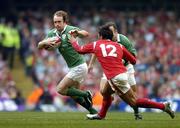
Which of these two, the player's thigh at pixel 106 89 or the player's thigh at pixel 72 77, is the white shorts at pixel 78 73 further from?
the player's thigh at pixel 106 89

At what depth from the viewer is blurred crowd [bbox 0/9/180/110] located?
30.5 m

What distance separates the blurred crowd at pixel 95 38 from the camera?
Answer: 99.9 ft

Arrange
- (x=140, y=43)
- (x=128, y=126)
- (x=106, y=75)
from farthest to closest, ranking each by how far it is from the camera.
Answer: (x=140, y=43) → (x=106, y=75) → (x=128, y=126)

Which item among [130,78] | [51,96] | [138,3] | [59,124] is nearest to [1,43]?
[51,96]

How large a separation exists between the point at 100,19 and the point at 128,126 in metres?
20.2

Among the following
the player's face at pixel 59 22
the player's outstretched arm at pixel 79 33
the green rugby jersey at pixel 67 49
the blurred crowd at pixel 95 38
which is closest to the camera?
the player's outstretched arm at pixel 79 33

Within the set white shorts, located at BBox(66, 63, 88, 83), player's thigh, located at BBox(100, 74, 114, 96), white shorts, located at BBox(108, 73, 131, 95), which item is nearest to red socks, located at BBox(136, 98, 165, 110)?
white shorts, located at BBox(108, 73, 131, 95)

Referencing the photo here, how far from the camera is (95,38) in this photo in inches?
1359

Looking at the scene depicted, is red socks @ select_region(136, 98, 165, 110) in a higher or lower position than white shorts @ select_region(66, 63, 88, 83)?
lower

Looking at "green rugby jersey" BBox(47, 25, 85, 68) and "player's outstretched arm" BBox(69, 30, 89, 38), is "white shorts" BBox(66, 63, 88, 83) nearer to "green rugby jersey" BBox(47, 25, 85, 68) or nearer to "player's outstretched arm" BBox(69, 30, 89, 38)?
"green rugby jersey" BBox(47, 25, 85, 68)

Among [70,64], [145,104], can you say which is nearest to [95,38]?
[70,64]

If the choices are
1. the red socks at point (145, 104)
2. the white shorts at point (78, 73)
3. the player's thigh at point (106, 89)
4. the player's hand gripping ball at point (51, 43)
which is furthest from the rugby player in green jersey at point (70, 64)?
the red socks at point (145, 104)

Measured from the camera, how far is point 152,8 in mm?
37438

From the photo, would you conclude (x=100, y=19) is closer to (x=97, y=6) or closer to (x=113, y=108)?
(x=97, y=6)
